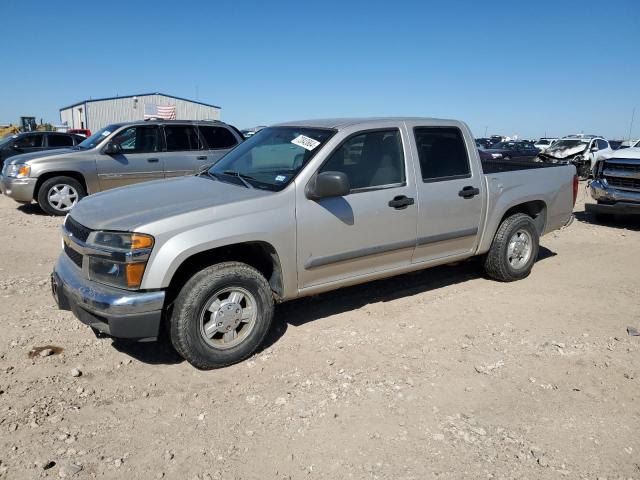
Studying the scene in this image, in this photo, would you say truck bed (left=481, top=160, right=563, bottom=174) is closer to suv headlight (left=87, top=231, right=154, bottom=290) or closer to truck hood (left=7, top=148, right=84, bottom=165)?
suv headlight (left=87, top=231, right=154, bottom=290)

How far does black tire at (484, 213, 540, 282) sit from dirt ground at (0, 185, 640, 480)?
0.43 m

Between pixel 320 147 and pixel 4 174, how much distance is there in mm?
7896

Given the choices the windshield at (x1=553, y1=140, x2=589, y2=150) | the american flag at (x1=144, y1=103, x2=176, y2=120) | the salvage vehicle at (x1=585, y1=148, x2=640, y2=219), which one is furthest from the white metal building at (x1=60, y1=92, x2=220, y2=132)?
the salvage vehicle at (x1=585, y1=148, x2=640, y2=219)

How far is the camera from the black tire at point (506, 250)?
552 cm

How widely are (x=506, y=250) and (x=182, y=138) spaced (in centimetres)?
661

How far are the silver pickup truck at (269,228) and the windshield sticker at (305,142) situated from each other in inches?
0.6

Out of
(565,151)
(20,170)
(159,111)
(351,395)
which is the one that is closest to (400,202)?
(351,395)

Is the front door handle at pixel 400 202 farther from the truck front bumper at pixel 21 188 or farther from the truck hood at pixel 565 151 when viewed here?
the truck hood at pixel 565 151

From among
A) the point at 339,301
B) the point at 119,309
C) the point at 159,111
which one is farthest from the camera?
the point at 159,111

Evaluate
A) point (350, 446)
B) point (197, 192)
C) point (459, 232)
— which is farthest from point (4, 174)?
point (350, 446)

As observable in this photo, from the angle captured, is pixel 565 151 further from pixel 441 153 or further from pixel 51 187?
pixel 51 187

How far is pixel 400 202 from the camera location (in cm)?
441

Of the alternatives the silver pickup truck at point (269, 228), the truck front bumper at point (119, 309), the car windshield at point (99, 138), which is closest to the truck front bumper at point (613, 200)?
the silver pickup truck at point (269, 228)

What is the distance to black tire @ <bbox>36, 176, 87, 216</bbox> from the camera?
9.10 meters
